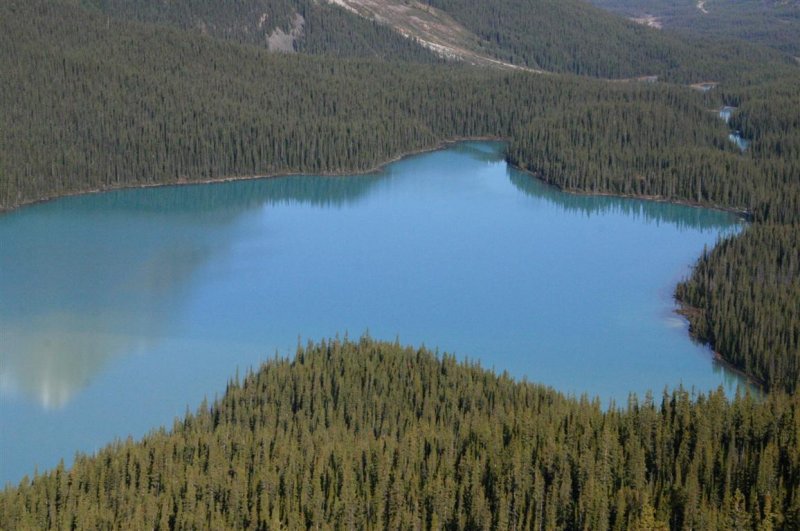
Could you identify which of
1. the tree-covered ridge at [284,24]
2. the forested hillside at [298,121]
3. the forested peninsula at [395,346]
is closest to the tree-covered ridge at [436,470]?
the forested peninsula at [395,346]

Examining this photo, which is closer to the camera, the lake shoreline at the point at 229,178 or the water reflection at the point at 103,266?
the water reflection at the point at 103,266

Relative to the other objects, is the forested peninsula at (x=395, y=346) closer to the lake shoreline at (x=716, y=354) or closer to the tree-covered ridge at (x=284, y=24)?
the lake shoreline at (x=716, y=354)

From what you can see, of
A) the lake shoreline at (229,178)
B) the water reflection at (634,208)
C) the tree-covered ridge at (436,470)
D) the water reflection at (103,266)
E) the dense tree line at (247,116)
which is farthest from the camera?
the dense tree line at (247,116)

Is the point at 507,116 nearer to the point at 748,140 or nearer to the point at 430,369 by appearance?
the point at 748,140

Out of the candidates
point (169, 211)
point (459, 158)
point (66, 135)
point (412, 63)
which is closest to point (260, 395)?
point (169, 211)

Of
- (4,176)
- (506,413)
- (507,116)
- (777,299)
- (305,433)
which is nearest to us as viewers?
(305,433)

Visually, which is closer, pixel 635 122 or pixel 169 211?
pixel 169 211
